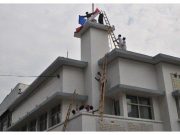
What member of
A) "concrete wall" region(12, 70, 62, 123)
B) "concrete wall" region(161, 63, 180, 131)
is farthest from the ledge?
"concrete wall" region(12, 70, 62, 123)

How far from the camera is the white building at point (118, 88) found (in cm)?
1667

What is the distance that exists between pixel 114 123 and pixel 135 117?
1.97 metres

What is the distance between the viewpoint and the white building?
54.7ft

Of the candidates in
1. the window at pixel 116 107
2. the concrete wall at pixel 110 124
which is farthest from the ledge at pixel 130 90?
the concrete wall at pixel 110 124

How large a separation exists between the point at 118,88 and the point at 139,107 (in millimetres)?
1860

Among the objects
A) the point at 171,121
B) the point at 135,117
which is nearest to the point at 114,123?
the point at 135,117

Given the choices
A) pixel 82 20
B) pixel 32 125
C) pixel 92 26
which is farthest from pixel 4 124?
pixel 92 26

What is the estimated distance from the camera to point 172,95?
1775 centimetres

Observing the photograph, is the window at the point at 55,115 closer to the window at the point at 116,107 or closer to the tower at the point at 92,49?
the tower at the point at 92,49

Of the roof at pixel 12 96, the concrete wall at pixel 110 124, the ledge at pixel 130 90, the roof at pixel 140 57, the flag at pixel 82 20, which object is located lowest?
the concrete wall at pixel 110 124

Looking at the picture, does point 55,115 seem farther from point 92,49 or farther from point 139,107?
point 139,107

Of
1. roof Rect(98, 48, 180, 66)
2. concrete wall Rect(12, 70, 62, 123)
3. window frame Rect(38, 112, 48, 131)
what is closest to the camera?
roof Rect(98, 48, 180, 66)

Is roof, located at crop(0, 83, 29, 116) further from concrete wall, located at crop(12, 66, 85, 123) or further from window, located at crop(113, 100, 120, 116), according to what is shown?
window, located at crop(113, 100, 120, 116)

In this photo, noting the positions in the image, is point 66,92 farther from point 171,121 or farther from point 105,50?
point 171,121
